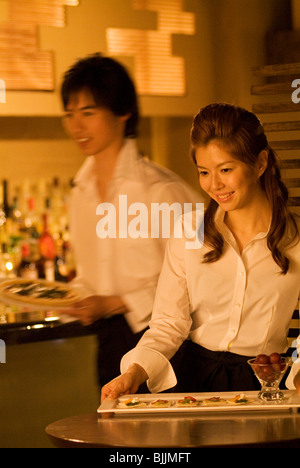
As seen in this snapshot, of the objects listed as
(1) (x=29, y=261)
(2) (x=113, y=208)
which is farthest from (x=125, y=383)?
(1) (x=29, y=261)

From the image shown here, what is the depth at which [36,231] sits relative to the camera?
2.95 m

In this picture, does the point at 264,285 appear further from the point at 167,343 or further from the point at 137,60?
the point at 137,60

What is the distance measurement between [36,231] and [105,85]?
63 cm

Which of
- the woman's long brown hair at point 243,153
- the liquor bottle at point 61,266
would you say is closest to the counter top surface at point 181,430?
the woman's long brown hair at point 243,153

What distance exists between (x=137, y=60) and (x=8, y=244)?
2.82 feet

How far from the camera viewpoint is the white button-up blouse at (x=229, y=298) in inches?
87.5

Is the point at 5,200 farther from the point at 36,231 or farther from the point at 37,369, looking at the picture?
the point at 37,369

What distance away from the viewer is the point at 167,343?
7.00 ft

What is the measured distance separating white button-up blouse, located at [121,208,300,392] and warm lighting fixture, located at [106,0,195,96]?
2.52 feet

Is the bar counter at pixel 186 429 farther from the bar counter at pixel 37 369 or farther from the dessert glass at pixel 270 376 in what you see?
the bar counter at pixel 37 369

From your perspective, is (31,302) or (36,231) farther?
(36,231)

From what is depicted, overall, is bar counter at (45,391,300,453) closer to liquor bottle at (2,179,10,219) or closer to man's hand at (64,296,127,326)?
man's hand at (64,296,127,326)

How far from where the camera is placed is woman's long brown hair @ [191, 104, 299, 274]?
2.20m
